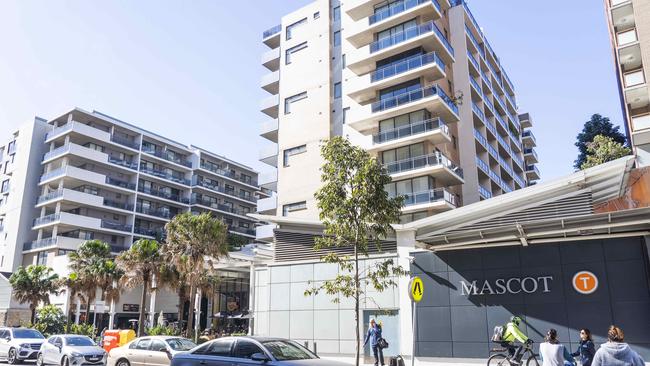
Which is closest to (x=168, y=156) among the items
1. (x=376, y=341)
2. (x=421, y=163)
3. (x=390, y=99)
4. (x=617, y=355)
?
(x=390, y=99)

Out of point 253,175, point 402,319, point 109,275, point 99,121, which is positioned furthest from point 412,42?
point 253,175

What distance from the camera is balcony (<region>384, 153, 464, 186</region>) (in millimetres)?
37094

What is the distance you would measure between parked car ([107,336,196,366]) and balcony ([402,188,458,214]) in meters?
22.7

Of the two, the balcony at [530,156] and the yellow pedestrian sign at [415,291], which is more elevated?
the balcony at [530,156]

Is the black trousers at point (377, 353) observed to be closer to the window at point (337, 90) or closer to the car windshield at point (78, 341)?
the car windshield at point (78, 341)

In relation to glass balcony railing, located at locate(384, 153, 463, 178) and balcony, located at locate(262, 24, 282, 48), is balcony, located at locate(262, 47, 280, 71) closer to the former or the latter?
balcony, located at locate(262, 24, 282, 48)

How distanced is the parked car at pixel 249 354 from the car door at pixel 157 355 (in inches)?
175

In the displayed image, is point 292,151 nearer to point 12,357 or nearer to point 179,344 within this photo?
point 12,357

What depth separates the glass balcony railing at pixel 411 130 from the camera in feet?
125

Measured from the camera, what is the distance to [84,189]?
59812mm

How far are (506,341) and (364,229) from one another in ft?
17.1

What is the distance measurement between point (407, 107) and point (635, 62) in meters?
15.4

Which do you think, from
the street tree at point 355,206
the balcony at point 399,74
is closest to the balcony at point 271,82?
the balcony at point 399,74

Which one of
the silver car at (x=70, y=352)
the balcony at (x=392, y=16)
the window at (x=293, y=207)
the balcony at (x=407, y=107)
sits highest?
the balcony at (x=392, y=16)
